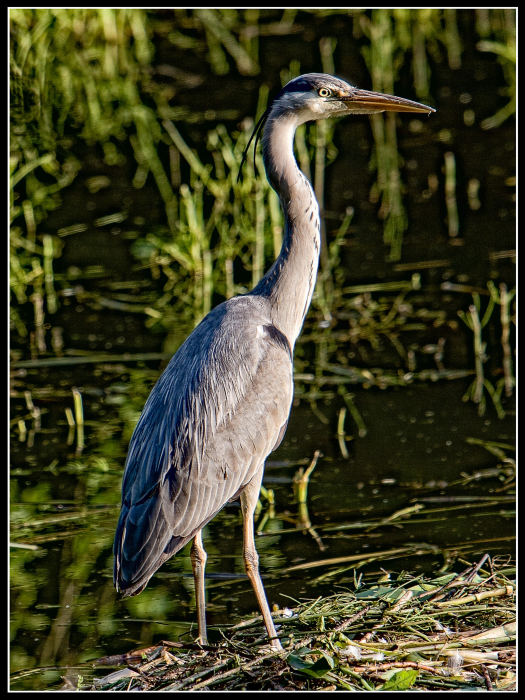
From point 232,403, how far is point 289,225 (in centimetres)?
86

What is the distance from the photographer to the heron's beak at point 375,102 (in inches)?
172

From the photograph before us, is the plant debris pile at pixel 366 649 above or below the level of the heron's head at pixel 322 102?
below

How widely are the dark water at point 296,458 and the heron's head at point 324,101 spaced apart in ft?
6.32

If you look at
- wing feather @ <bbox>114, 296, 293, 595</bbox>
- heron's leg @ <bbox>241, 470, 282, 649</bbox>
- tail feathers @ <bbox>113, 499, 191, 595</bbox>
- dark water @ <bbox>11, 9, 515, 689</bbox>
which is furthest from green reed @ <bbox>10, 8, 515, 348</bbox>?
tail feathers @ <bbox>113, 499, 191, 595</bbox>

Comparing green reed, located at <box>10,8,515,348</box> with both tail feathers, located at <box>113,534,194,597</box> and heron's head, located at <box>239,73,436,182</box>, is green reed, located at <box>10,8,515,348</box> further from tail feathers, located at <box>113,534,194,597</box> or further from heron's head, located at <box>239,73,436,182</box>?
tail feathers, located at <box>113,534,194,597</box>

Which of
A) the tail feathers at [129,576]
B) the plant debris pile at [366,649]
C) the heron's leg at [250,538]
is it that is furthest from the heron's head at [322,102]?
the plant debris pile at [366,649]

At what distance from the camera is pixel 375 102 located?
4402 mm

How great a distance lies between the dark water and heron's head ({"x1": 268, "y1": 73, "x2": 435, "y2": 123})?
75.8 inches

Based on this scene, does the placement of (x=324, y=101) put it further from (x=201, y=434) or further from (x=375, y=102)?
(x=201, y=434)

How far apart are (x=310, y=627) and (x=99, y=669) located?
83cm

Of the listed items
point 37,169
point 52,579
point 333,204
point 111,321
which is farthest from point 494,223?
point 52,579

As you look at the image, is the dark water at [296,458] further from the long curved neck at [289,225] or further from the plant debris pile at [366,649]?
the long curved neck at [289,225]

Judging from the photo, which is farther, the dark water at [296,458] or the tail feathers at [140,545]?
the dark water at [296,458]

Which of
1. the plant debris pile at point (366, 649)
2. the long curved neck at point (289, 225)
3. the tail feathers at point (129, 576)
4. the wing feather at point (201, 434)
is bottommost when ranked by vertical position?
the plant debris pile at point (366, 649)
